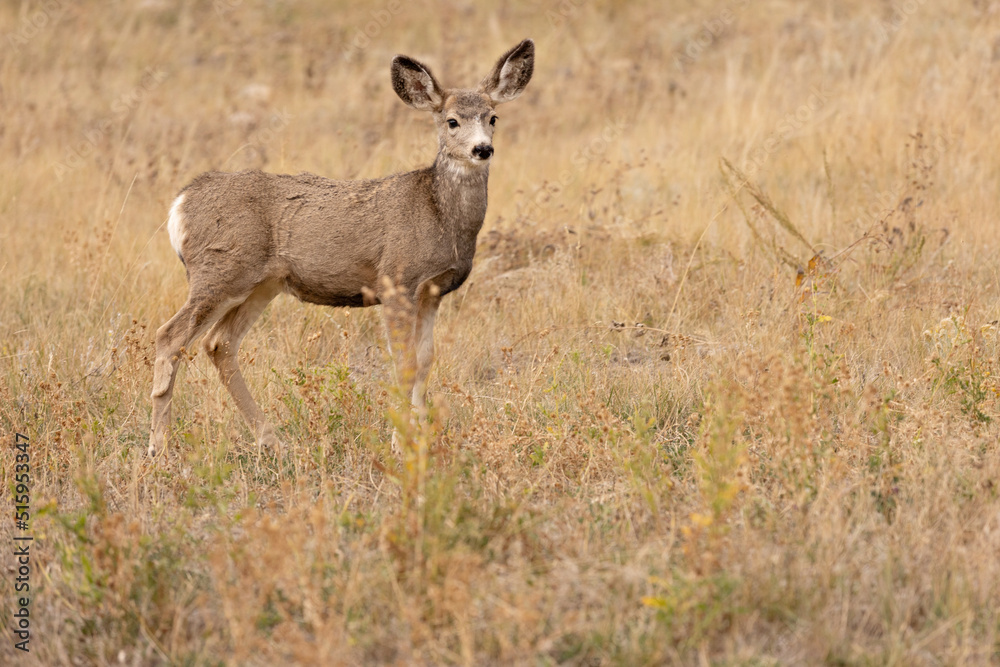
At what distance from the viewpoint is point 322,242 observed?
580cm

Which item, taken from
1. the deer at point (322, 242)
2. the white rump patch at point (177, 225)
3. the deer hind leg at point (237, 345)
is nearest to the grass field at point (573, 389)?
the deer hind leg at point (237, 345)

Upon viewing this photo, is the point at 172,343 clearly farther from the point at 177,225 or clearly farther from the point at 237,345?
the point at 177,225

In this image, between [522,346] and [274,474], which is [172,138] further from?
[274,474]

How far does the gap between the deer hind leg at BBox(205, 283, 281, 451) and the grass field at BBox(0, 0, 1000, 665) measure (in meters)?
0.11

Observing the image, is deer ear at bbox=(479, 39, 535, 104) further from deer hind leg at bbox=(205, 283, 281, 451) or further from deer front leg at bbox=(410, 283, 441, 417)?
deer hind leg at bbox=(205, 283, 281, 451)

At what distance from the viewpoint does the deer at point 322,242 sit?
5.77 meters

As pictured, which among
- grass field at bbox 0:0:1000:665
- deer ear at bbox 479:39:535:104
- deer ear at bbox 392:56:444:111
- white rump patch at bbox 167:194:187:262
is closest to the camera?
grass field at bbox 0:0:1000:665

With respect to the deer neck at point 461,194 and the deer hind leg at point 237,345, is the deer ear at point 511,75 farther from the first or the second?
the deer hind leg at point 237,345

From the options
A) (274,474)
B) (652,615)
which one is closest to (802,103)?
(274,474)

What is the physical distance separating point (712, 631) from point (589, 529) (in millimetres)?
805

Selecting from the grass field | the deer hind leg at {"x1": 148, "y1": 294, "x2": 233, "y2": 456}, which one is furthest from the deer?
the grass field

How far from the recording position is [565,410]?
5.77 m

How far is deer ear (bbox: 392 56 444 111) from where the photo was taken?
6156mm

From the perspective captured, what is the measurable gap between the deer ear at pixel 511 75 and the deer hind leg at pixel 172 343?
2.01 metres
